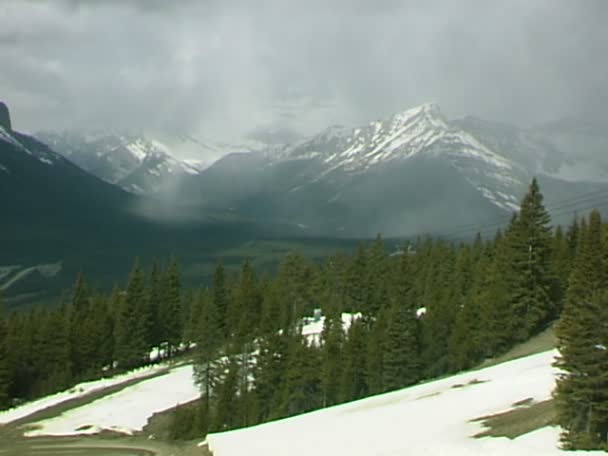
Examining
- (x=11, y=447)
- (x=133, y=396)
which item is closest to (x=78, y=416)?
(x=133, y=396)

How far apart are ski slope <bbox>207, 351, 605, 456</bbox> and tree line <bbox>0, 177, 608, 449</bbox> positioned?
409 centimetres

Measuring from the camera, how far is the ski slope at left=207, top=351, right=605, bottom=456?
30797 mm

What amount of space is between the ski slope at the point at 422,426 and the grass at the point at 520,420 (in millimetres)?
687

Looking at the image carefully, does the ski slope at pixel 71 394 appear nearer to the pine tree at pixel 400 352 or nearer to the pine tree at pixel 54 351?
the pine tree at pixel 54 351

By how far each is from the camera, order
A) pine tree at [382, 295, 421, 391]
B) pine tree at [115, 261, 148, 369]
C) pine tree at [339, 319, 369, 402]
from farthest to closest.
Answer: pine tree at [115, 261, 148, 369]
pine tree at [339, 319, 369, 402]
pine tree at [382, 295, 421, 391]

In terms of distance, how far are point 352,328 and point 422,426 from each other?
1714 inches

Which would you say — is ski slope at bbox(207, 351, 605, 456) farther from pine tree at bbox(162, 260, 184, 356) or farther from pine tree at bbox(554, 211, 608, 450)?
pine tree at bbox(162, 260, 184, 356)

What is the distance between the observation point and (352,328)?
82.9 metres

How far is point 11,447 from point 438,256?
82.6 metres

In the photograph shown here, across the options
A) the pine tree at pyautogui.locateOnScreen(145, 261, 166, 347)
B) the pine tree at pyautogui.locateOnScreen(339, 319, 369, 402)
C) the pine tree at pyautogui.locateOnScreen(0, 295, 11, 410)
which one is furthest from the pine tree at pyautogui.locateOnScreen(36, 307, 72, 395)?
the pine tree at pyautogui.locateOnScreen(339, 319, 369, 402)

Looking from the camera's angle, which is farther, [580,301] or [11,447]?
[11,447]

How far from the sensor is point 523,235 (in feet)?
237

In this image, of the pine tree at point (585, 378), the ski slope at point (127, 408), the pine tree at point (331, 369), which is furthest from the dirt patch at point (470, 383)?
the ski slope at point (127, 408)

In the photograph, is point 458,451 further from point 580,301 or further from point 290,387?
point 290,387
